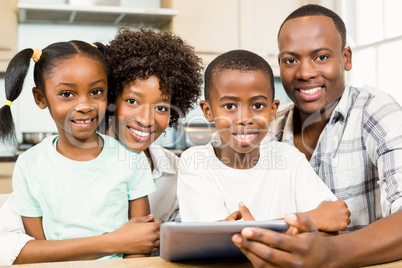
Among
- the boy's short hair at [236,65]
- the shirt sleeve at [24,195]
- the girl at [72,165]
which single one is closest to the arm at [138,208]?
the girl at [72,165]

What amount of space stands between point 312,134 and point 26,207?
3.08 feet

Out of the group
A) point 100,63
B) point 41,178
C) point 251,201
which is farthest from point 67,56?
point 251,201

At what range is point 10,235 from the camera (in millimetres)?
1088

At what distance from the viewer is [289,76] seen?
1467 millimetres

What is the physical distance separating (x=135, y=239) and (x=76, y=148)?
32cm

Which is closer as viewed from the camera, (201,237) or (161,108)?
(201,237)

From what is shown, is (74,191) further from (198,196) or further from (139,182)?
(198,196)

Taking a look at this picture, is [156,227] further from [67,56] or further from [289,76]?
[289,76]

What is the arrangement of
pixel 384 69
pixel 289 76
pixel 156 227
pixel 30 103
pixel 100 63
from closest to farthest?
pixel 156 227, pixel 100 63, pixel 289 76, pixel 384 69, pixel 30 103

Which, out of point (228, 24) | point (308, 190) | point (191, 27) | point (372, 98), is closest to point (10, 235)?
point (308, 190)

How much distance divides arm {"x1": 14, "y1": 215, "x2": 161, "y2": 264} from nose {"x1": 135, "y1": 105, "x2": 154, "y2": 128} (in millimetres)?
309

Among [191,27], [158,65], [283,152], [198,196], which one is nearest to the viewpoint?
[198,196]

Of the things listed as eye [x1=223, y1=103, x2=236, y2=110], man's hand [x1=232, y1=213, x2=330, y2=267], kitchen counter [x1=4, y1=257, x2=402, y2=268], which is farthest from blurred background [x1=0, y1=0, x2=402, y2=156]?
→ man's hand [x1=232, y1=213, x2=330, y2=267]

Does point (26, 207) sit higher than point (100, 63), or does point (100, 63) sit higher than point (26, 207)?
point (100, 63)
